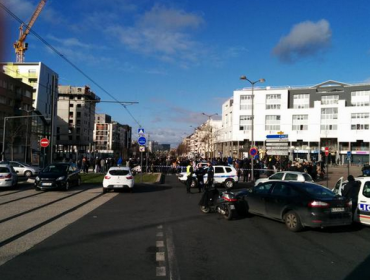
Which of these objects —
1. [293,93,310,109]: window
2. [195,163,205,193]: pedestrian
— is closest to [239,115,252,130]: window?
[293,93,310,109]: window

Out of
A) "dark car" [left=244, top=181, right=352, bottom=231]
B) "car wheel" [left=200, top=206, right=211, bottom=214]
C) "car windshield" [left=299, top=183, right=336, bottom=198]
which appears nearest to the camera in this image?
"dark car" [left=244, top=181, right=352, bottom=231]

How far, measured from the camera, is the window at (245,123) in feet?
275

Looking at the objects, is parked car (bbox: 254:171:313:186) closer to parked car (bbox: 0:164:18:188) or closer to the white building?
parked car (bbox: 0:164:18:188)

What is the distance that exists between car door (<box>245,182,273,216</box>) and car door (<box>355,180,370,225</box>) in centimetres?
258

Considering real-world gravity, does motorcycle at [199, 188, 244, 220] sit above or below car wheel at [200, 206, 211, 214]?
above

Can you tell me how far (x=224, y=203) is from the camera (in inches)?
441

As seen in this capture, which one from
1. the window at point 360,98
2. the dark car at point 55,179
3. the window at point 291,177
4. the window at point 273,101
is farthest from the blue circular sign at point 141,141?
the window at point 360,98

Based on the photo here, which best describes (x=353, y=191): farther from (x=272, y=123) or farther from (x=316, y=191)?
(x=272, y=123)

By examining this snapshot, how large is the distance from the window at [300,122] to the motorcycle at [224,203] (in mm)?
74222

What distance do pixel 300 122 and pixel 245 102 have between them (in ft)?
45.7

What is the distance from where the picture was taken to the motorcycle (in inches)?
434

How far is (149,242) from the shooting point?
25.3 ft

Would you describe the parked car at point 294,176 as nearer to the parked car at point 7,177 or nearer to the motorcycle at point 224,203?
the motorcycle at point 224,203

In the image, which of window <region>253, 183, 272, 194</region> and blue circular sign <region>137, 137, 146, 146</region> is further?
blue circular sign <region>137, 137, 146, 146</region>
